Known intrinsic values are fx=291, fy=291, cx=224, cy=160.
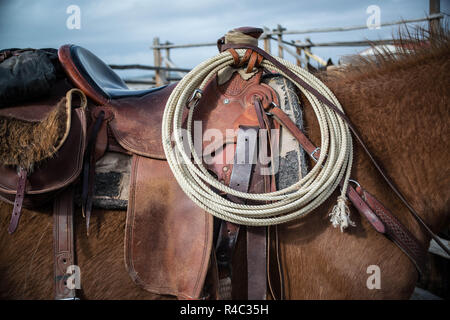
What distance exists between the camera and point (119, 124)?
126cm

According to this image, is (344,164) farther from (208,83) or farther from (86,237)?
(86,237)

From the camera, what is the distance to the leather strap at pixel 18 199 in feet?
3.63

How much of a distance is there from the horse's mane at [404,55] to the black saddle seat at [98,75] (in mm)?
962

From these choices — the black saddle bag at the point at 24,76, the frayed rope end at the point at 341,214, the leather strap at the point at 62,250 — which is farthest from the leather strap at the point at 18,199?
the frayed rope end at the point at 341,214

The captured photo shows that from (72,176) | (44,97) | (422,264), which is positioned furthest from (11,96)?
(422,264)

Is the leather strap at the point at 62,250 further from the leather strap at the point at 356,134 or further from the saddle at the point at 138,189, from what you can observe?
the leather strap at the point at 356,134

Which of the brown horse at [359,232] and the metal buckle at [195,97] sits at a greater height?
the metal buckle at [195,97]

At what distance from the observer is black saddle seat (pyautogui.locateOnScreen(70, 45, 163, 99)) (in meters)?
1.35

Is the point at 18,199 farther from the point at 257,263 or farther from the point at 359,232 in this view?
the point at 359,232

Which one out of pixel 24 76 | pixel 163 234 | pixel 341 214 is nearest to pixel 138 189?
pixel 163 234

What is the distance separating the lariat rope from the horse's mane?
0.28 metres

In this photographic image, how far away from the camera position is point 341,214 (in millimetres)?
1083

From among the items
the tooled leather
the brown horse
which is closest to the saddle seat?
the brown horse

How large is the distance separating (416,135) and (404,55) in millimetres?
394
